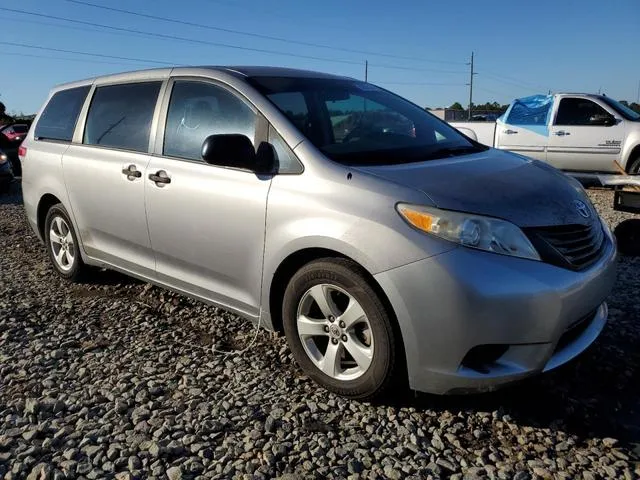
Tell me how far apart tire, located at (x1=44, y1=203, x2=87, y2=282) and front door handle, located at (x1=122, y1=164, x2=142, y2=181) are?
110cm

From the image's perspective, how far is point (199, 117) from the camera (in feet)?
11.8

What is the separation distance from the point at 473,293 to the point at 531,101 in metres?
10.2

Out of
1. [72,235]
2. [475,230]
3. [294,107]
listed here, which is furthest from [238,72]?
[72,235]

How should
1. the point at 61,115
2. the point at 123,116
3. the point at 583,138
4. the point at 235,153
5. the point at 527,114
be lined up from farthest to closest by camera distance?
the point at 527,114 < the point at 583,138 < the point at 61,115 < the point at 123,116 < the point at 235,153

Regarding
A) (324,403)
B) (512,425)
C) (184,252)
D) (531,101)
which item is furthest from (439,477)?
(531,101)

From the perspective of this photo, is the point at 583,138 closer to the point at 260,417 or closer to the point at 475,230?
the point at 475,230

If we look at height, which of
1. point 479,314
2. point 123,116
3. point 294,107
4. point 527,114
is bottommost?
point 479,314

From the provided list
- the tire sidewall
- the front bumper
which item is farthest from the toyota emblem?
the tire sidewall

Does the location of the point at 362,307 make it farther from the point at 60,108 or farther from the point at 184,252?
the point at 60,108

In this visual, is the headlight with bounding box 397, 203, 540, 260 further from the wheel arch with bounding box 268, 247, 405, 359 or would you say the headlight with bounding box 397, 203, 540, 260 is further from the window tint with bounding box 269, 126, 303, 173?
the window tint with bounding box 269, 126, 303, 173

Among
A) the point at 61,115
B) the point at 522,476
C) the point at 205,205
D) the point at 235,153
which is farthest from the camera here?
the point at 61,115

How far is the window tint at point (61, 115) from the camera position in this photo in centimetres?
473

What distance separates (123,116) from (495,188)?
278 cm

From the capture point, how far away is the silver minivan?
2.50 metres
